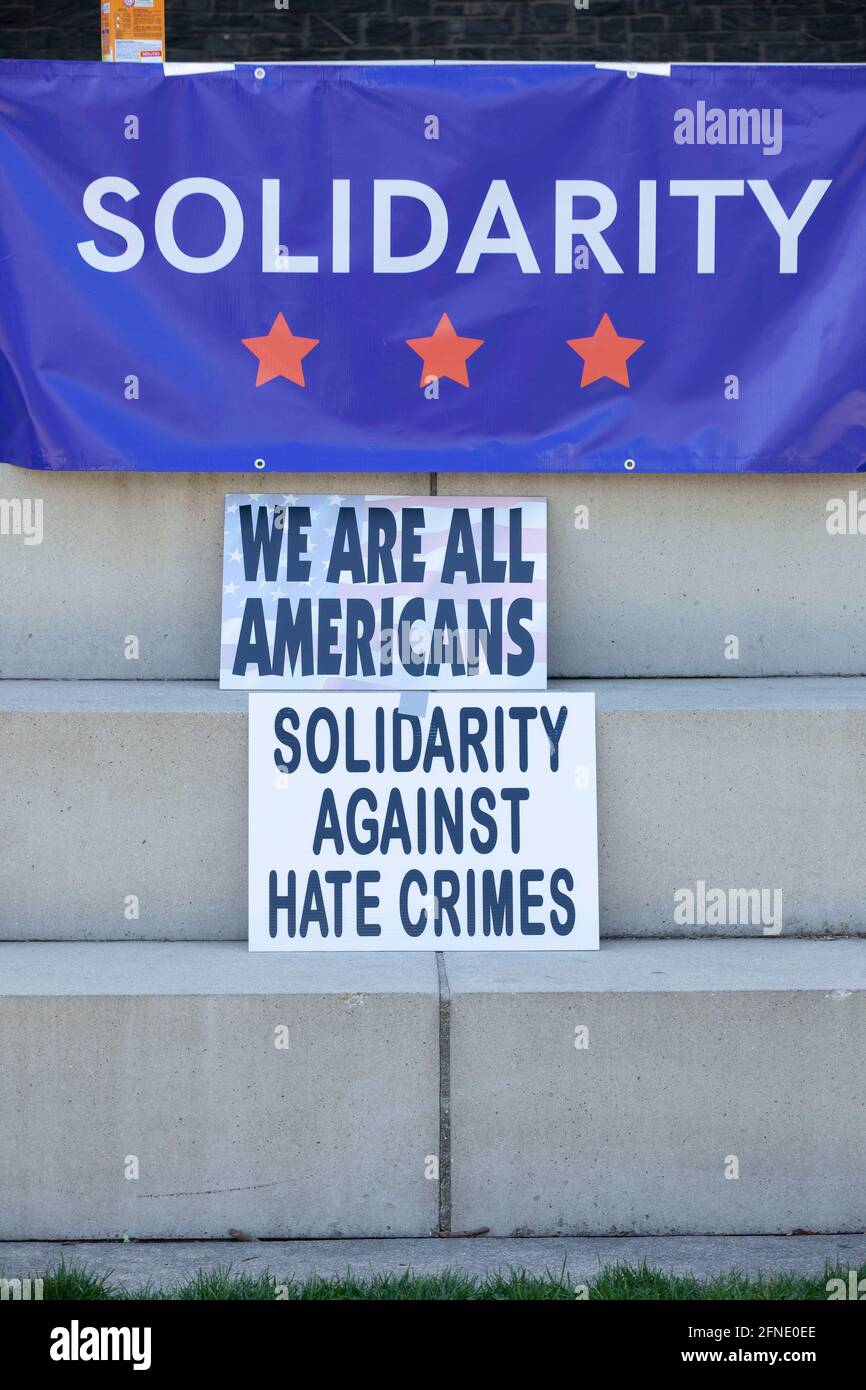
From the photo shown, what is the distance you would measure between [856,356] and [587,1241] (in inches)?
98.7

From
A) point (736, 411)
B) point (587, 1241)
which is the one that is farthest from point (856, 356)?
point (587, 1241)

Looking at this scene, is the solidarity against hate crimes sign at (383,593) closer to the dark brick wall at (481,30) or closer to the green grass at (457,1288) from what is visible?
the green grass at (457,1288)

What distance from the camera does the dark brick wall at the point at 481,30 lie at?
8.12 m

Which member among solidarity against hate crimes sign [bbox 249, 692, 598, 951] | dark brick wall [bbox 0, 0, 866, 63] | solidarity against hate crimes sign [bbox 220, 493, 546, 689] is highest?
dark brick wall [bbox 0, 0, 866, 63]

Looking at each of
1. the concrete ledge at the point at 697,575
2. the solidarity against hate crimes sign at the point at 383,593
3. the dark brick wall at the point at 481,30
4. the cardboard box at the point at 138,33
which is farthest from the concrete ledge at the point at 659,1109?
the dark brick wall at the point at 481,30

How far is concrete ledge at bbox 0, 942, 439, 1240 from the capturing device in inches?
129

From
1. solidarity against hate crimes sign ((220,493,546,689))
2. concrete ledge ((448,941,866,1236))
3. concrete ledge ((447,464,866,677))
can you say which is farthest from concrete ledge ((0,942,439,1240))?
concrete ledge ((447,464,866,677))

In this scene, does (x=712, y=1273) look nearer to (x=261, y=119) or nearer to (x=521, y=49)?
(x=261, y=119)

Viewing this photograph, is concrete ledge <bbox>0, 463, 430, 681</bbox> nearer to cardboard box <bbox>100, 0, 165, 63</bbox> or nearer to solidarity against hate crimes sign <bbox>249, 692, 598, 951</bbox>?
solidarity against hate crimes sign <bbox>249, 692, 598, 951</bbox>

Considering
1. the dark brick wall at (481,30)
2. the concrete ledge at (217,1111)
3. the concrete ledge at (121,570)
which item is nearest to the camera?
the concrete ledge at (217,1111)

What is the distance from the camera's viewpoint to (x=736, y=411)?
172 inches

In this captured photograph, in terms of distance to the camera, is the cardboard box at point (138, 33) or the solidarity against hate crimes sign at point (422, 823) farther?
the cardboard box at point (138, 33)

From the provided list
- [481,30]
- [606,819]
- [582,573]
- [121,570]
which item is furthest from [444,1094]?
[481,30]

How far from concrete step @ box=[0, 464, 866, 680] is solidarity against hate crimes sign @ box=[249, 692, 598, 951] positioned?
Result: 27.5 inches
